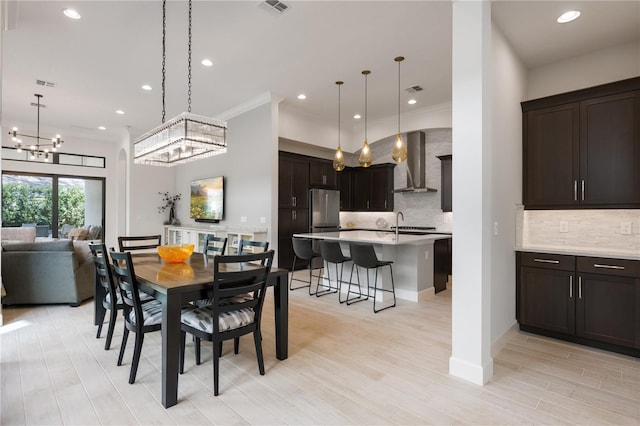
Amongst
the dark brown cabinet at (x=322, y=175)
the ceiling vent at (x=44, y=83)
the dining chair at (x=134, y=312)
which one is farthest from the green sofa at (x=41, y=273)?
the dark brown cabinet at (x=322, y=175)

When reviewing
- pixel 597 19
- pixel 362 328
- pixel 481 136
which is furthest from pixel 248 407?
pixel 597 19

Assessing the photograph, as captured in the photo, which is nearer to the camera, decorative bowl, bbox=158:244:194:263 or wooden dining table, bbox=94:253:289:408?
wooden dining table, bbox=94:253:289:408

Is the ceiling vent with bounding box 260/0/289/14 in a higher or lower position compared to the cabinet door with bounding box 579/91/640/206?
higher

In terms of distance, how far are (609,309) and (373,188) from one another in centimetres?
549

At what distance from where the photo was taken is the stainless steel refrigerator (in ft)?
23.7

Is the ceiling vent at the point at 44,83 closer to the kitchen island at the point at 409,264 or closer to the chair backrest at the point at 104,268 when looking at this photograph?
the chair backrest at the point at 104,268

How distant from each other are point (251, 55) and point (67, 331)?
152 inches

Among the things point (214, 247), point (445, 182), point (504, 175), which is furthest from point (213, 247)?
point (445, 182)

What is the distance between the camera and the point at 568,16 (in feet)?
9.76

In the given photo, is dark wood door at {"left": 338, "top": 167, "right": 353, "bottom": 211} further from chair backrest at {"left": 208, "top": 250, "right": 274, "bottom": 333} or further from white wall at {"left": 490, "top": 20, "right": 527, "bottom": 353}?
chair backrest at {"left": 208, "top": 250, "right": 274, "bottom": 333}

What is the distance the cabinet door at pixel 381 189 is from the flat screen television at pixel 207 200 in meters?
3.54

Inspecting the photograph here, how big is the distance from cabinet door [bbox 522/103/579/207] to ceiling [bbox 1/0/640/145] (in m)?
0.73

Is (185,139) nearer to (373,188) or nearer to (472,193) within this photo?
(472,193)

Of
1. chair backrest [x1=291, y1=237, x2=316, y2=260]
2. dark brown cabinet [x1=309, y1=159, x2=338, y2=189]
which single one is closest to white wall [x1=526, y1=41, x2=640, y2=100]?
chair backrest [x1=291, y1=237, x2=316, y2=260]
